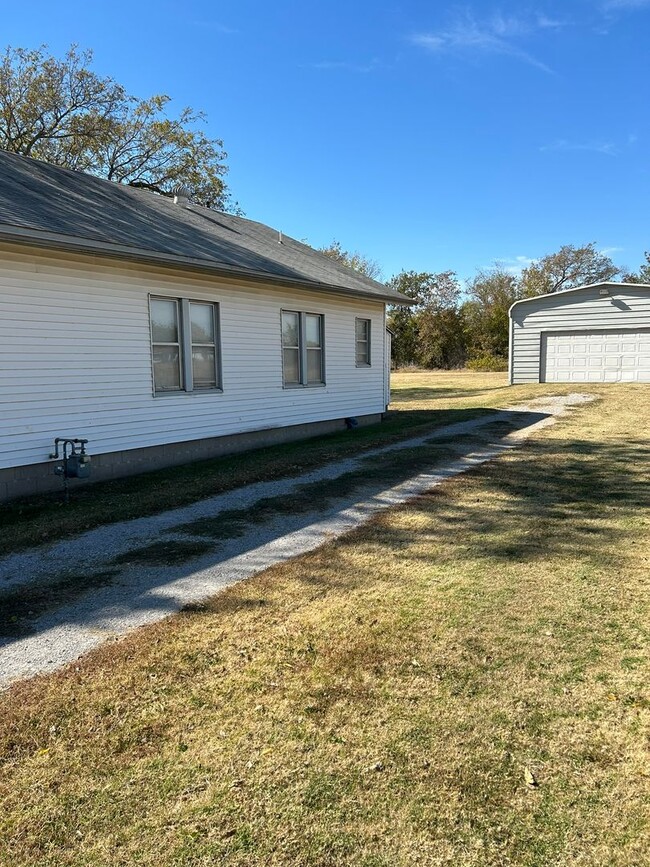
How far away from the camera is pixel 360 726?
101 inches

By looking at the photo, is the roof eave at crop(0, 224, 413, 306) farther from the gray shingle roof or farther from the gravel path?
the gravel path

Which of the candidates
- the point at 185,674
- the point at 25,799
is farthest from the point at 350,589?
the point at 25,799

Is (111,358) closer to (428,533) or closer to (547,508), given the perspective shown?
(428,533)

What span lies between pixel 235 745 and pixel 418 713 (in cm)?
81

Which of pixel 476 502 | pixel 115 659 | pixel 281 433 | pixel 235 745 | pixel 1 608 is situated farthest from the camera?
pixel 281 433

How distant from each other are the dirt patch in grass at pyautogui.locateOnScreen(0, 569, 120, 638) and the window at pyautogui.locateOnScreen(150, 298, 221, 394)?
4.69 meters

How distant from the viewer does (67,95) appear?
24.6 m

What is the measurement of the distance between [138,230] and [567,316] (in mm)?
16642

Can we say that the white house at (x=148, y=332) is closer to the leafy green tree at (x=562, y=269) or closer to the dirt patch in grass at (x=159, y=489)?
the dirt patch in grass at (x=159, y=489)

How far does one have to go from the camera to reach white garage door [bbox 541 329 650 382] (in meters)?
20.0

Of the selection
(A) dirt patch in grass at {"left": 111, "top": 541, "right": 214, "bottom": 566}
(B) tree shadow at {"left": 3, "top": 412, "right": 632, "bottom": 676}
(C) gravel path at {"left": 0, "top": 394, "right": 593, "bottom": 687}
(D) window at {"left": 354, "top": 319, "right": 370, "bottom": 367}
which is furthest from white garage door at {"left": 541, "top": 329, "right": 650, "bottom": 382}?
(A) dirt patch in grass at {"left": 111, "top": 541, "right": 214, "bottom": 566}

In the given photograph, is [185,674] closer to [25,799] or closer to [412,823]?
[25,799]

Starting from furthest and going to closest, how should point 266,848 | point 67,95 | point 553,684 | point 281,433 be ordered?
point 67,95 < point 281,433 < point 553,684 < point 266,848

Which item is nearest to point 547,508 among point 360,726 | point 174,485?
point 360,726
